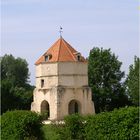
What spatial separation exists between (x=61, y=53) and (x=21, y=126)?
125 feet

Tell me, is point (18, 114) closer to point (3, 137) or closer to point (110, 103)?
point (3, 137)

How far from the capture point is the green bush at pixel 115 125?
2176 centimetres

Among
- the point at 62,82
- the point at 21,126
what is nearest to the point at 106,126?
the point at 21,126

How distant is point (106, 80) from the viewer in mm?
72500

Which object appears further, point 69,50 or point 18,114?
point 69,50

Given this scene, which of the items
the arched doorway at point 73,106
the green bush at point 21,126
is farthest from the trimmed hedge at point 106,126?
the arched doorway at point 73,106

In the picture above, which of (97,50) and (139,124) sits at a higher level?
(97,50)

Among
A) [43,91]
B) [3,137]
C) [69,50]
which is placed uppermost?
[69,50]

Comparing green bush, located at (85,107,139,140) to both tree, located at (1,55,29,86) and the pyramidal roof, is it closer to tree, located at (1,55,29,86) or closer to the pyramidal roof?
the pyramidal roof

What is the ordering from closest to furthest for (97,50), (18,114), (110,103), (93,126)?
(93,126)
(18,114)
(110,103)
(97,50)

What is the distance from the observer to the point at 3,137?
25.2 m

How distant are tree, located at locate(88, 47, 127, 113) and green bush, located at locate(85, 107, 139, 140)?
151 feet

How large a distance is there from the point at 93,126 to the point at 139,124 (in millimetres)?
3133

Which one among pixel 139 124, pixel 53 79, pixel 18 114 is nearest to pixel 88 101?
pixel 53 79
